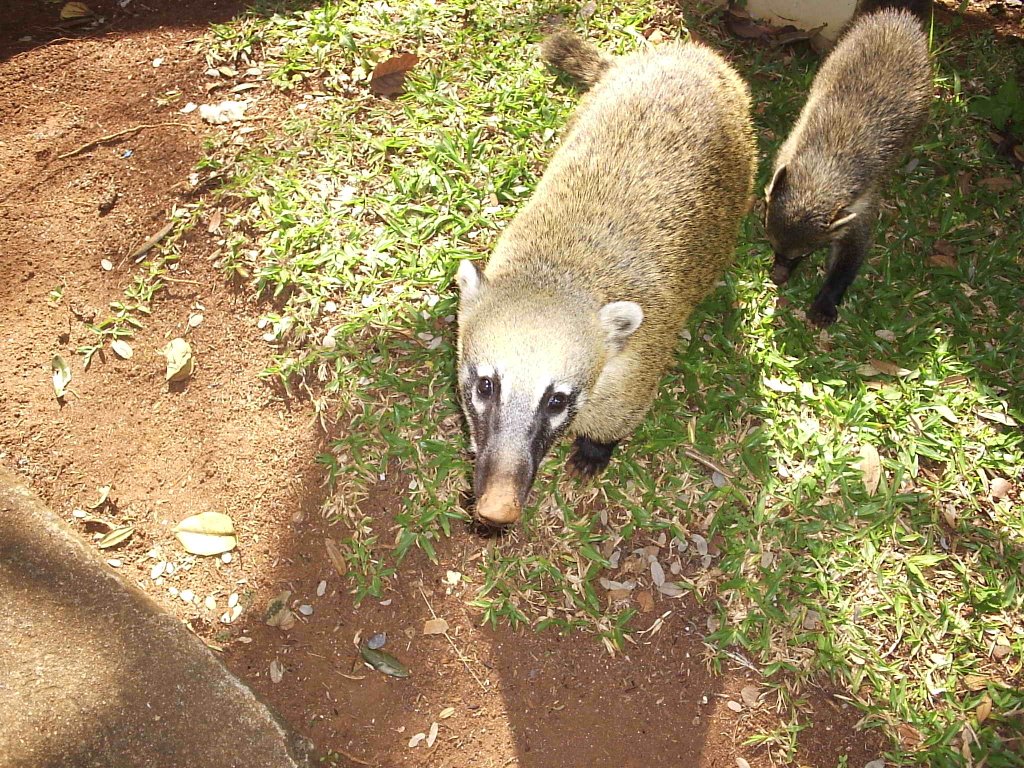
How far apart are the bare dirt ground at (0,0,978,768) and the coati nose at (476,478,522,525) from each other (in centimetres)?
91

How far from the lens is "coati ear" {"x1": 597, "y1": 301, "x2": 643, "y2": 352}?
2.91 m

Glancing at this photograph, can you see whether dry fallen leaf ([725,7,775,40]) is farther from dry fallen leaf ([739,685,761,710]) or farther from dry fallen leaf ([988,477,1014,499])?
dry fallen leaf ([739,685,761,710])

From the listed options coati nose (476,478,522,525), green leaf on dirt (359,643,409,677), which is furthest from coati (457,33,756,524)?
green leaf on dirt (359,643,409,677)

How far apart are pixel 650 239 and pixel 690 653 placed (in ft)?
6.56

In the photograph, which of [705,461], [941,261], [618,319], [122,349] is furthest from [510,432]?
[941,261]

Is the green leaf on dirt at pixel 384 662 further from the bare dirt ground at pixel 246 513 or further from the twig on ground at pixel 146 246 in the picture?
the twig on ground at pixel 146 246

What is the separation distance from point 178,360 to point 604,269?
2.36 meters

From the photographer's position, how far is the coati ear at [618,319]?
2.91 m

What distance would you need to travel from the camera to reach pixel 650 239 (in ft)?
10.9

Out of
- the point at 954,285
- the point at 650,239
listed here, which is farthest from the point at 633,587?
the point at 954,285

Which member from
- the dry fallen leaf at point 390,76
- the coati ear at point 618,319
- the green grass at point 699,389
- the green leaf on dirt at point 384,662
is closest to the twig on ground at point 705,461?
the green grass at point 699,389

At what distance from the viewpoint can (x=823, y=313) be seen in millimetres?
4164

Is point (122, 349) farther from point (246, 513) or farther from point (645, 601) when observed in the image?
point (645, 601)

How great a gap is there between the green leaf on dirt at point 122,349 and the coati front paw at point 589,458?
252cm
